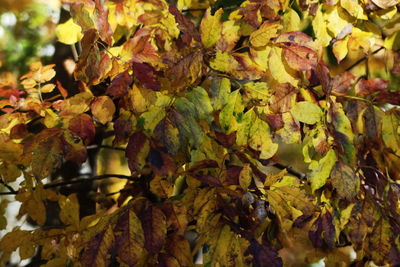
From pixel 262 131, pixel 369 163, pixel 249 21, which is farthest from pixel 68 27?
pixel 369 163

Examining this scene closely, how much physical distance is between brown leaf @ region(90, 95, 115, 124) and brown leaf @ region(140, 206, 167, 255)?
0.22m

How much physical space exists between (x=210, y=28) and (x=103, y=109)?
0.95 ft

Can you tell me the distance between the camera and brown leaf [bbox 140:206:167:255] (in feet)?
2.68

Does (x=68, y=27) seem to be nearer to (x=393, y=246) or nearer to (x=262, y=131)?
(x=262, y=131)

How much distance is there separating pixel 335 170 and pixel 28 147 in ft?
2.03

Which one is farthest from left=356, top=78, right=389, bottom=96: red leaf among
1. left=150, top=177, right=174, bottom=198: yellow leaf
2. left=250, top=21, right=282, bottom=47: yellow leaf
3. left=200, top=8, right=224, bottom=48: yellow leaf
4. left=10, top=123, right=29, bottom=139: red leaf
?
left=10, top=123, right=29, bottom=139: red leaf

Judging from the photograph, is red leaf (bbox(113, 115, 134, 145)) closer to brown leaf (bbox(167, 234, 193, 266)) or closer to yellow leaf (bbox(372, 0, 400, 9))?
brown leaf (bbox(167, 234, 193, 266))

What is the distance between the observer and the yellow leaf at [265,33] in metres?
0.84

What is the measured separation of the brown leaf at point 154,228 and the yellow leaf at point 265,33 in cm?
38

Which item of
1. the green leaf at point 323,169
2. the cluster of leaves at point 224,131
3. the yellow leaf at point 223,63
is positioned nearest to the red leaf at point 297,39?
the cluster of leaves at point 224,131

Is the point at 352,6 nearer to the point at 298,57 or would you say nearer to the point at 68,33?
the point at 298,57

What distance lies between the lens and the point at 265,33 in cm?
85

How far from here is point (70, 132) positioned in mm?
918

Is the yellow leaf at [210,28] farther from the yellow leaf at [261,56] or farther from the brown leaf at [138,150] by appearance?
the brown leaf at [138,150]
